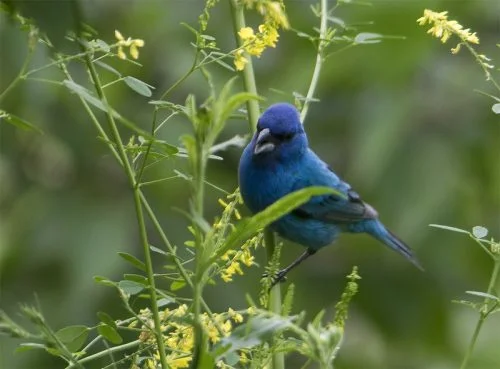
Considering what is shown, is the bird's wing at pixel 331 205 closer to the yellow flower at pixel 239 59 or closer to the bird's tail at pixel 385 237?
the bird's tail at pixel 385 237

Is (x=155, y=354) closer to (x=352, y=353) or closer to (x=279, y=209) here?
(x=279, y=209)

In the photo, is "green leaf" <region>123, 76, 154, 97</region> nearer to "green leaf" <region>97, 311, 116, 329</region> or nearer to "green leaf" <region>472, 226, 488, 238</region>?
"green leaf" <region>97, 311, 116, 329</region>

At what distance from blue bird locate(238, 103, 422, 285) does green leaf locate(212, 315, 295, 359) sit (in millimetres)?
987

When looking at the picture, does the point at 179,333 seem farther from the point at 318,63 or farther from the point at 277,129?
the point at 277,129

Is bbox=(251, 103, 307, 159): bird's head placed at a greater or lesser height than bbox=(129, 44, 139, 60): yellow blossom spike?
lesser

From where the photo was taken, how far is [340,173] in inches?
149

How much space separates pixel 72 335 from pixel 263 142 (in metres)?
0.88

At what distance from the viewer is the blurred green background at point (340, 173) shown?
10.8 ft

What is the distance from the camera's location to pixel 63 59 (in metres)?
1.12

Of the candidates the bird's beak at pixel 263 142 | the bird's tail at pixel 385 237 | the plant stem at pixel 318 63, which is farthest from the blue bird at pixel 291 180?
the plant stem at pixel 318 63

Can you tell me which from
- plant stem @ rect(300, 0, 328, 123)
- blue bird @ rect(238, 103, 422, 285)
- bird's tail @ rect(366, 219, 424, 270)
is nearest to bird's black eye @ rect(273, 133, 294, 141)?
Answer: blue bird @ rect(238, 103, 422, 285)

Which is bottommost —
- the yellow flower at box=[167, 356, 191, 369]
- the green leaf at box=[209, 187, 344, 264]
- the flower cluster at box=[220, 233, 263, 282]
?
the yellow flower at box=[167, 356, 191, 369]

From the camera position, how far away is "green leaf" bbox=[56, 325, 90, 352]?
3.94ft

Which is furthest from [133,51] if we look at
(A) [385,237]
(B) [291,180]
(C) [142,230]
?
(A) [385,237]
